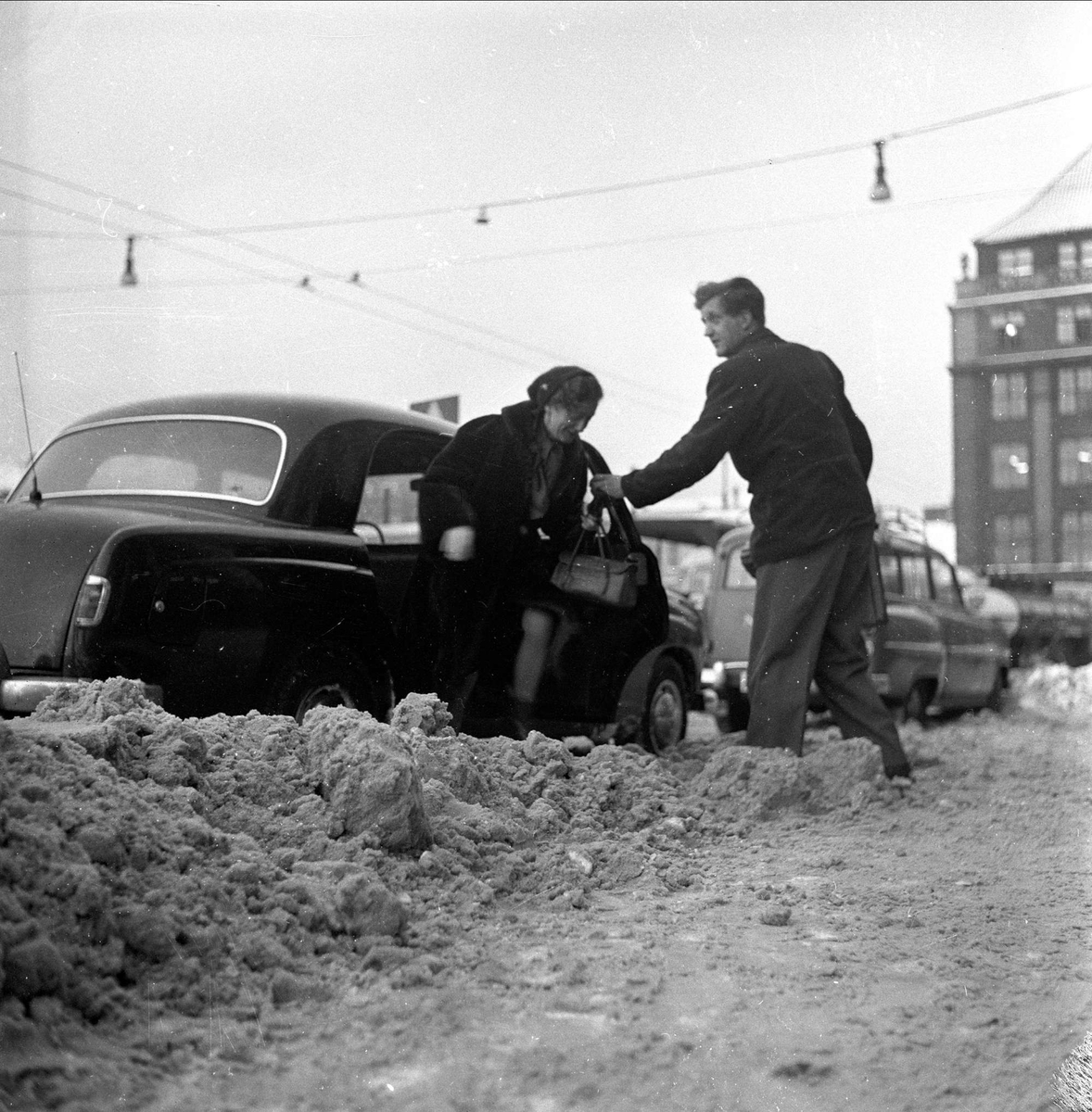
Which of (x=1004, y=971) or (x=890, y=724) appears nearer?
(x=1004, y=971)

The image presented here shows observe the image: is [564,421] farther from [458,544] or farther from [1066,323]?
[1066,323]

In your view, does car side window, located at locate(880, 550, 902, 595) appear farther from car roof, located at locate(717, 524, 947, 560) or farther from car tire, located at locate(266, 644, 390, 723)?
car tire, located at locate(266, 644, 390, 723)

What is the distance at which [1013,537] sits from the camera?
920cm

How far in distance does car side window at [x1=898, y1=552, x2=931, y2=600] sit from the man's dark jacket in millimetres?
6784

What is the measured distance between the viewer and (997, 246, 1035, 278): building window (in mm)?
5324

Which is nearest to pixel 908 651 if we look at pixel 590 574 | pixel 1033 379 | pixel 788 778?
pixel 1033 379

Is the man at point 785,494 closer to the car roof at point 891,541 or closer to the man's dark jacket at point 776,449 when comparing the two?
the man's dark jacket at point 776,449

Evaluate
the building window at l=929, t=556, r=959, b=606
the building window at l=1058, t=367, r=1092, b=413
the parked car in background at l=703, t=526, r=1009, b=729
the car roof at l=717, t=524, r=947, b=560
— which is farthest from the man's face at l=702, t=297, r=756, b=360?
the building window at l=929, t=556, r=959, b=606

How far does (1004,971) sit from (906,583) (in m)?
9.43

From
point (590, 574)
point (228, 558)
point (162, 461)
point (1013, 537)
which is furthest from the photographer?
point (1013, 537)

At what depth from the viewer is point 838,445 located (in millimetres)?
5445

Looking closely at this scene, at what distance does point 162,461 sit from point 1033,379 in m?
4.58

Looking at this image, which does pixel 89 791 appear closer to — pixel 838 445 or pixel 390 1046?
pixel 390 1046

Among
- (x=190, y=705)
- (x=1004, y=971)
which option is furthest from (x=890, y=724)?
(x=190, y=705)
